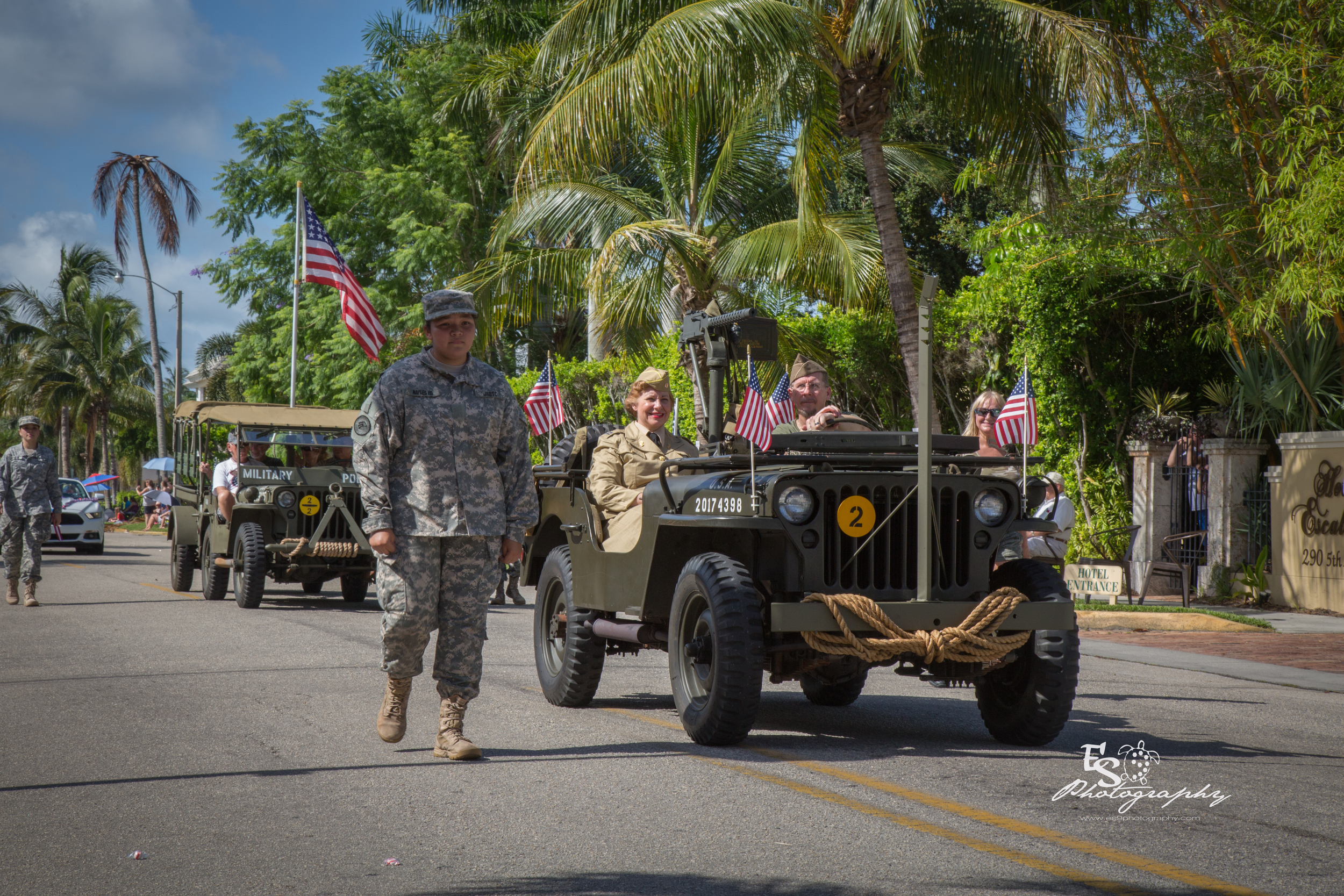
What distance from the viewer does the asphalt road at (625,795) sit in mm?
4160

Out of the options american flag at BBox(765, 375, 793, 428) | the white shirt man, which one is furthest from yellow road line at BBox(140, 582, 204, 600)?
the white shirt man

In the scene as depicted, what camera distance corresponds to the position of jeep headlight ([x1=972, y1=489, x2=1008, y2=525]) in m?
6.20

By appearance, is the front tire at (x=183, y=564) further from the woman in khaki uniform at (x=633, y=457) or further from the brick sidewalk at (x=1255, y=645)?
the brick sidewalk at (x=1255, y=645)

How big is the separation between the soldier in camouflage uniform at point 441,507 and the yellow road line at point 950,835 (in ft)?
4.04

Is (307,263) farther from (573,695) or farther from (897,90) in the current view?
(573,695)

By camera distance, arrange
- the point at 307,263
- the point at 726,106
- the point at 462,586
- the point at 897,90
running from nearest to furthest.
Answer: the point at 462,586 < the point at 726,106 < the point at 897,90 < the point at 307,263

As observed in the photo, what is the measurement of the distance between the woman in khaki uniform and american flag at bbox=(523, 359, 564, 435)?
37.6 ft

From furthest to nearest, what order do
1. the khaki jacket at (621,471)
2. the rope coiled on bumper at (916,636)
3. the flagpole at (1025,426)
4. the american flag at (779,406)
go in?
the american flag at (779,406) < the khaki jacket at (621,471) < the flagpole at (1025,426) < the rope coiled on bumper at (916,636)

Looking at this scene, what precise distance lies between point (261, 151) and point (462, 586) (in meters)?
32.8

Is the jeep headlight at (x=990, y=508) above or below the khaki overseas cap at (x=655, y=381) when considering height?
below

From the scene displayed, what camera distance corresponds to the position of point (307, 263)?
21500mm

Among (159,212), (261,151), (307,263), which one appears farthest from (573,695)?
(159,212)

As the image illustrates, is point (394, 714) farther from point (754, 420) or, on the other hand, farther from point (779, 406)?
point (779, 406)

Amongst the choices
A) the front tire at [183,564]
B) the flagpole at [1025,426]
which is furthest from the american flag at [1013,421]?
the front tire at [183,564]
